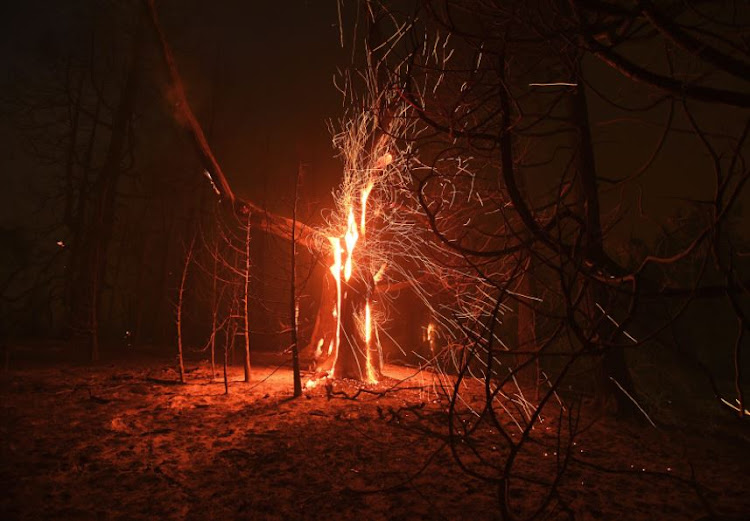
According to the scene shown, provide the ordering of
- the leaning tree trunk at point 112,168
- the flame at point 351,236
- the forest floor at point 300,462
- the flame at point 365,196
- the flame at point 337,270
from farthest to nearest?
the leaning tree trunk at point 112,168 → the flame at point 337,270 → the flame at point 351,236 → the flame at point 365,196 → the forest floor at point 300,462

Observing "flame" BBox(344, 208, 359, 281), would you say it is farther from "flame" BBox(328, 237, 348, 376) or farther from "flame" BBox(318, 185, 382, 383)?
"flame" BBox(328, 237, 348, 376)

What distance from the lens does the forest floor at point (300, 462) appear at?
3.22 m

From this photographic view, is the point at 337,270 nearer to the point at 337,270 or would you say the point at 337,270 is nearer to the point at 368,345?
the point at 337,270

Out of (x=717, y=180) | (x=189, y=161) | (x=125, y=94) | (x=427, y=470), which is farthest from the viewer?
(x=189, y=161)

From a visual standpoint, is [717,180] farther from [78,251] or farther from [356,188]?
[78,251]

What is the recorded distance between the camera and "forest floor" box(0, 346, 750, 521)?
322cm

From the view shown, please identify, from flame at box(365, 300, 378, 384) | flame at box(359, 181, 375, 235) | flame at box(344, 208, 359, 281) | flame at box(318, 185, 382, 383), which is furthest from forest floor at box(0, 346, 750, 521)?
flame at box(359, 181, 375, 235)

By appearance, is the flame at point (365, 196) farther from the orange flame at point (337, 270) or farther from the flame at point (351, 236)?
the orange flame at point (337, 270)

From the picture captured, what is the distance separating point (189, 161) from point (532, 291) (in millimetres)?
17622

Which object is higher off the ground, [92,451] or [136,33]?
[136,33]

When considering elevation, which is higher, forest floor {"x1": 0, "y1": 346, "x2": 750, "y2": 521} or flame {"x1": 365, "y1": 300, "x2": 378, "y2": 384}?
flame {"x1": 365, "y1": 300, "x2": 378, "y2": 384}

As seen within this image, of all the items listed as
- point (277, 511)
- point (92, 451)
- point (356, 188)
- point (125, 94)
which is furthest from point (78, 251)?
point (277, 511)

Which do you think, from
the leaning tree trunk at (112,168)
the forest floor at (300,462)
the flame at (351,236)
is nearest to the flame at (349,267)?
the flame at (351,236)

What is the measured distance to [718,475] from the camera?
4379 mm
